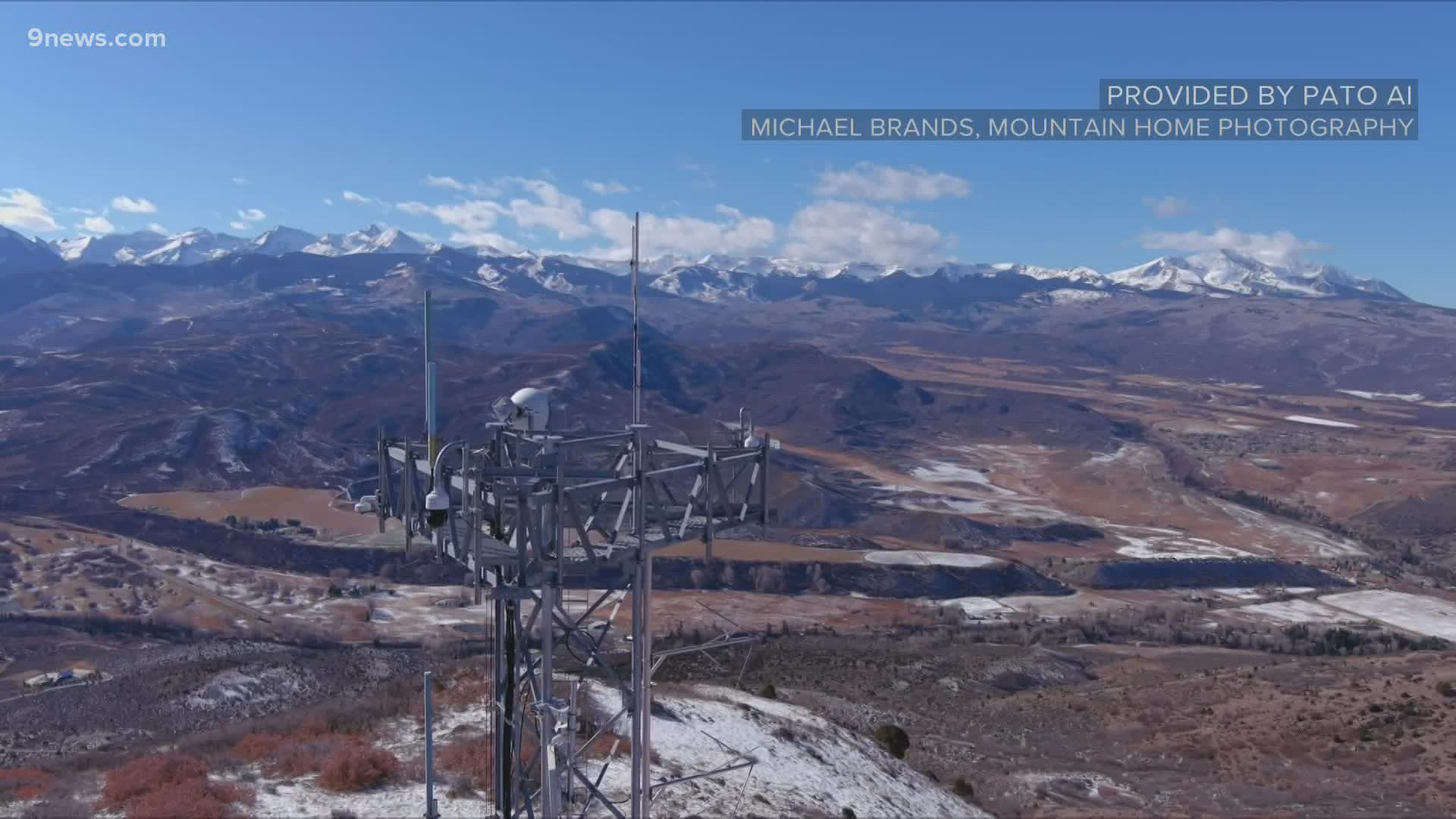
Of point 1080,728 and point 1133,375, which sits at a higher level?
point 1133,375

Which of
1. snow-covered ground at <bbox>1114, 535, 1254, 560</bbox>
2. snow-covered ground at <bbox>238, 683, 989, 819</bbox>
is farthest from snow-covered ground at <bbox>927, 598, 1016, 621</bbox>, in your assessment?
snow-covered ground at <bbox>238, 683, 989, 819</bbox>

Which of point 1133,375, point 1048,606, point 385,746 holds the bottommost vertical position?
point 1048,606

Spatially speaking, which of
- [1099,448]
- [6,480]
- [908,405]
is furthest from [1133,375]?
[6,480]

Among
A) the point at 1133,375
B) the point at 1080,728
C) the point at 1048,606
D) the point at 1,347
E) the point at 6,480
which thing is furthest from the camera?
the point at 1133,375

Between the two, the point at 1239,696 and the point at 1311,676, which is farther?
the point at 1311,676

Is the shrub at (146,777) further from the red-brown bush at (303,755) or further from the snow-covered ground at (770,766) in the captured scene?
the snow-covered ground at (770,766)

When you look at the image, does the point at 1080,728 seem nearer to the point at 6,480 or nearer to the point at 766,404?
the point at 6,480

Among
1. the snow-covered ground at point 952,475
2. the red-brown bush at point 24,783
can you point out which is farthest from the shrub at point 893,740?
the snow-covered ground at point 952,475
